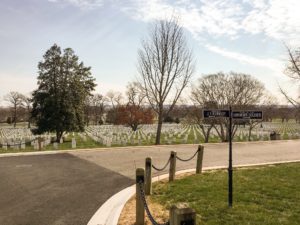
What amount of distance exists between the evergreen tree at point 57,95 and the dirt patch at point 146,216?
81.5 ft

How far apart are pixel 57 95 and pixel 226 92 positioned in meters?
17.1

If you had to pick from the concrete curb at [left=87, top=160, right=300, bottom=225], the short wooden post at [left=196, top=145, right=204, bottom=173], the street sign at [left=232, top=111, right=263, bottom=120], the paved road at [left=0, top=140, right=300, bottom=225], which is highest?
the street sign at [left=232, top=111, right=263, bottom=120]

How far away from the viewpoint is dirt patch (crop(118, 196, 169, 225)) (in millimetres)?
6284

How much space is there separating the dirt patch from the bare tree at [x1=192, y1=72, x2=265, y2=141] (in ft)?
86.1

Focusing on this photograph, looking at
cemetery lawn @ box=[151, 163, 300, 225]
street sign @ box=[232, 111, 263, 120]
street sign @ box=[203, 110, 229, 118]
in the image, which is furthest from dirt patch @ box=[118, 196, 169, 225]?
street sign @ box=[232, 111, 263, 120]

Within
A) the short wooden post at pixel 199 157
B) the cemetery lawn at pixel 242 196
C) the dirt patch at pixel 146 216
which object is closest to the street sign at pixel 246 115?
the cemetery lawn at pixel 242 196

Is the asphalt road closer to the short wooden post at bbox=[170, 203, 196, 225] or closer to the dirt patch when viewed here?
the dirt patch

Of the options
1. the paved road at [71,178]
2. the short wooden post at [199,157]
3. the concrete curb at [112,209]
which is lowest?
the concrete curb at [112,209]

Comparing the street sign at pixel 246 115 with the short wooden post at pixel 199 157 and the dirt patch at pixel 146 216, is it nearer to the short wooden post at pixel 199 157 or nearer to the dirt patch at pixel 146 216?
the dirt patch at pixel 146 216

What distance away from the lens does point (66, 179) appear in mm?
10328

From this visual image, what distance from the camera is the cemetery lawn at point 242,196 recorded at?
20.7ft

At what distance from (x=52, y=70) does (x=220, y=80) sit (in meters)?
17.5

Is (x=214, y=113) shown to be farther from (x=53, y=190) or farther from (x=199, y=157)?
(x=53, y=190)

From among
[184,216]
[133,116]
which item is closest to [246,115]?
[184,216]
